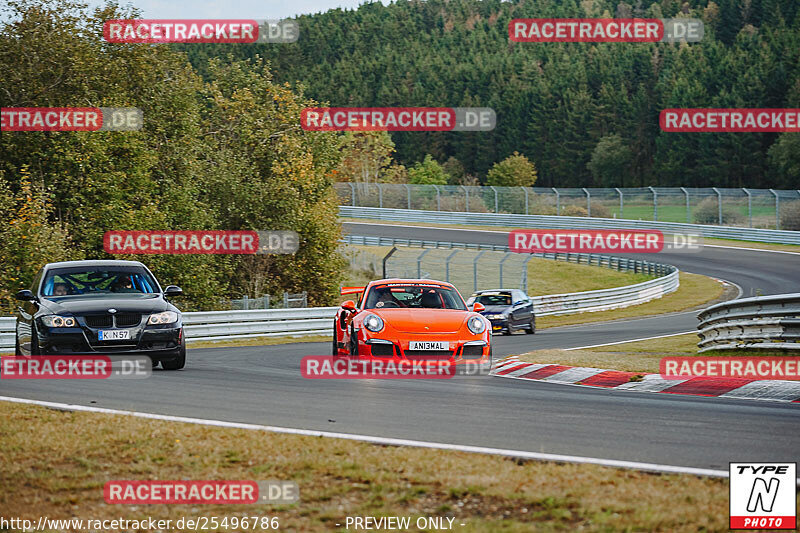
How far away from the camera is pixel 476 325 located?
516 inches

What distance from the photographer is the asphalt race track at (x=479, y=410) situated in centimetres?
711

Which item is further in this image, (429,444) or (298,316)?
(298,316)

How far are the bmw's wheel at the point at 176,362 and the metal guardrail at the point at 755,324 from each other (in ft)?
26.5

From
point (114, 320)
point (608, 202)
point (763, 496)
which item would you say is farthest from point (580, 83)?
point (763, 496)

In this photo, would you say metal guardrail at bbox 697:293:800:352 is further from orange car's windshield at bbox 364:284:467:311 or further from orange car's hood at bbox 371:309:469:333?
orange car's hood at bbox 371:309:469:333

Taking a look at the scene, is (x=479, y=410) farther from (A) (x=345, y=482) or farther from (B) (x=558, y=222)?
(B) (x=558, y=222)

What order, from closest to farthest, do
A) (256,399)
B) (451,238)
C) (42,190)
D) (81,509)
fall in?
(81,509)
(256,399)
(42,190)
(451,238)

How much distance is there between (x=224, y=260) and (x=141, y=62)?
8.61 meters

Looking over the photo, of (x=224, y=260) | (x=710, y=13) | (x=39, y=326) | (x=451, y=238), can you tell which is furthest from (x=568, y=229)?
A: (x=710, y=13)

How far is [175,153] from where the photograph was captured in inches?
1443

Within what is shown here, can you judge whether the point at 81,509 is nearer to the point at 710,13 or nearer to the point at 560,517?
the point at 560,517

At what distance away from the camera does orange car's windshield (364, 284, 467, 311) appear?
13.9 metres

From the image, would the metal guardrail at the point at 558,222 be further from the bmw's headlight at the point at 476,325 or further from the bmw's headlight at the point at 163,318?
the bmw's headlight at the point at 163,318

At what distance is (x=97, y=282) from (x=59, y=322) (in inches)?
65.3
